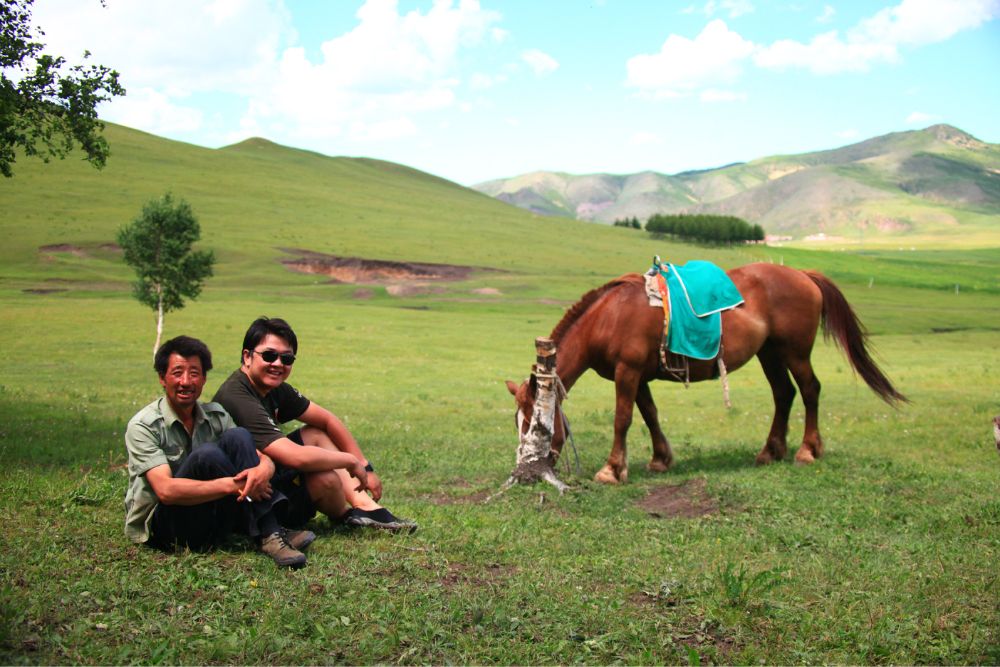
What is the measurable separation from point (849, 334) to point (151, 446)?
10.2 m

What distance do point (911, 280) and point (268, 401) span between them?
90.7 metres

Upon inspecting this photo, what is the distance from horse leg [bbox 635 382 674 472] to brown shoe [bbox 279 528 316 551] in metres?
6.23

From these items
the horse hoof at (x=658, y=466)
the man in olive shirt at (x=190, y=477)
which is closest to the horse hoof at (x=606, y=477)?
the horse hoof at (x=658, y=466)

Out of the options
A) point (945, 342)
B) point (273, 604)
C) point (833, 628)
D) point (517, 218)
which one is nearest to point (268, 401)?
point (273, 604)

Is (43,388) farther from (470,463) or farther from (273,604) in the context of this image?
(273,604)

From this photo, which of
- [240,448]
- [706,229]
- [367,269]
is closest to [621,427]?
[240,448]

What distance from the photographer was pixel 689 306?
11.3 meters

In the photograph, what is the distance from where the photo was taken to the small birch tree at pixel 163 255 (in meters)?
31.5

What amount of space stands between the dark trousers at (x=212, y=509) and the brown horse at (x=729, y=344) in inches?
173

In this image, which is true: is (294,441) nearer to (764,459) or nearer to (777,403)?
(764,459)

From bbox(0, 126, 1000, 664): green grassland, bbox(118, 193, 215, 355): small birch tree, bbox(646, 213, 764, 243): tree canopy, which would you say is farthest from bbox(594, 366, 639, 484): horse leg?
bbox(646, 213, 764, 243): tree canopy

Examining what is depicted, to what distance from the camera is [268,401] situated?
7004mm

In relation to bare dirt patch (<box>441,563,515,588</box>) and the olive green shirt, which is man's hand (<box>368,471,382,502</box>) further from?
the olive green shirt

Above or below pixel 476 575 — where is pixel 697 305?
above
